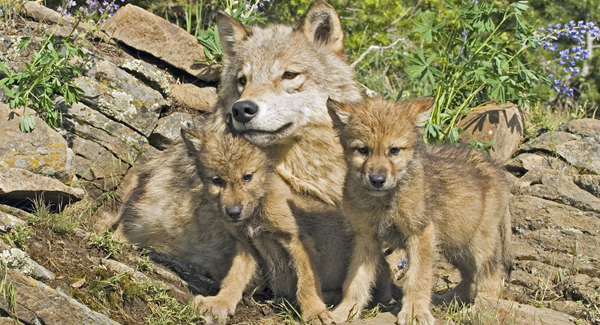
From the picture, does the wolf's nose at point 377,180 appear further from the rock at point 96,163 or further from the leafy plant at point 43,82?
the rock at point 96,163

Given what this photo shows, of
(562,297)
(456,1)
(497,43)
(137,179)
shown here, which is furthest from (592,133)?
(137,179)

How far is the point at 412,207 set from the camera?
4.61 meters

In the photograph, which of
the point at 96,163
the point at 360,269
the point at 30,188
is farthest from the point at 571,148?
the point at 30,188

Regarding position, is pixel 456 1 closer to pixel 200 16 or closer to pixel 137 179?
pixel 200 16

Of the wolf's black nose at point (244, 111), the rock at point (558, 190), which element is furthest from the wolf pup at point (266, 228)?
the rock at point (558, 190)

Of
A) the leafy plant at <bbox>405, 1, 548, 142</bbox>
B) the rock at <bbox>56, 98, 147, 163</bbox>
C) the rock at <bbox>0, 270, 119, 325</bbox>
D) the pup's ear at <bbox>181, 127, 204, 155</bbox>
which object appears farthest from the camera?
the leafy plant at <bbox>405, 1, 548, 142</bbox>

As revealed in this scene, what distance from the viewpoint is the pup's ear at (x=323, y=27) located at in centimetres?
555

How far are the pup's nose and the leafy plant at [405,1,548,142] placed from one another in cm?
278

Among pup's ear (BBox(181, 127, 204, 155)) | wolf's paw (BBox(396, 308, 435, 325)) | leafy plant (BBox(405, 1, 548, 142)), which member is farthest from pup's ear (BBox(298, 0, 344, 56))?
wolf's paw (BBox(396, 308, 435, 325))

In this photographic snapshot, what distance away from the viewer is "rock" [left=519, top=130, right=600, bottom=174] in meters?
6.74

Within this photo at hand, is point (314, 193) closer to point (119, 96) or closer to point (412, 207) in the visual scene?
point (412, 207)

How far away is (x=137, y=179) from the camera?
6.47 meters

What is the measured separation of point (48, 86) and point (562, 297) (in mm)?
4718

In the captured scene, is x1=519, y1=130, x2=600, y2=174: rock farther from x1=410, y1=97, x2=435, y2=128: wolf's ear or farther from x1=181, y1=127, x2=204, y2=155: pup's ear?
x1=181, y1=127, x2=204, y2=155: pup's ear
